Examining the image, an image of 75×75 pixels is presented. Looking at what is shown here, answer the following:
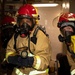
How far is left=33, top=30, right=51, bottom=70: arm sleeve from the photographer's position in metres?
2.07

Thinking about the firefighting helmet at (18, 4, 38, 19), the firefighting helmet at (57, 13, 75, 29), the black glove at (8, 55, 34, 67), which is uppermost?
the firefighting helmet at (18, 4, 38, 19)

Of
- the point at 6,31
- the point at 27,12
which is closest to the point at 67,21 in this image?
the point at 27,12

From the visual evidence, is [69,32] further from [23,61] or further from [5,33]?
[5,33]

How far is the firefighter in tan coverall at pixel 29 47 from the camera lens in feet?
6.77

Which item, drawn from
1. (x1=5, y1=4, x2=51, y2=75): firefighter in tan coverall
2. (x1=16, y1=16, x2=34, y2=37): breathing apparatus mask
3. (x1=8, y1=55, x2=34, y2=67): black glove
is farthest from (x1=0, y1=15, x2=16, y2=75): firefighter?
(x1=8, y1=55, x2=34, y2=67): black glove

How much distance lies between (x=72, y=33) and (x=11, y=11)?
1602 mm

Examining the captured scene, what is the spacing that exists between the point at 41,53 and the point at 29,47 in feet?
0.45

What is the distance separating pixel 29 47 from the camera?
217cm

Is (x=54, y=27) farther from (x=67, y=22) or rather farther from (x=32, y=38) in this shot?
(x=32, y=38)

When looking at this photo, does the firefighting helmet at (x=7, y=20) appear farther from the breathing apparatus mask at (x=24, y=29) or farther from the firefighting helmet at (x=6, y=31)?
the breathing apparatus mask at (x=24, y=29)

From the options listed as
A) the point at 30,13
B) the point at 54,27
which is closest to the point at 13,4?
the point at 54,27

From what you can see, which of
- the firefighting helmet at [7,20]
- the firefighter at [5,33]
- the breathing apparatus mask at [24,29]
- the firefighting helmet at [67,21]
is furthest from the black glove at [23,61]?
the firefighting helmet at [7,20]

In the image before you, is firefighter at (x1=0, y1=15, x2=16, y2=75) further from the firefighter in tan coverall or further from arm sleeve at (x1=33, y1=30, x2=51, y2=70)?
arm sleeve at (x1=33, y1=30, x2=51, y2=70)

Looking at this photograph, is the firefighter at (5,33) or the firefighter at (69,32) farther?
the firefighter at (5,33)
